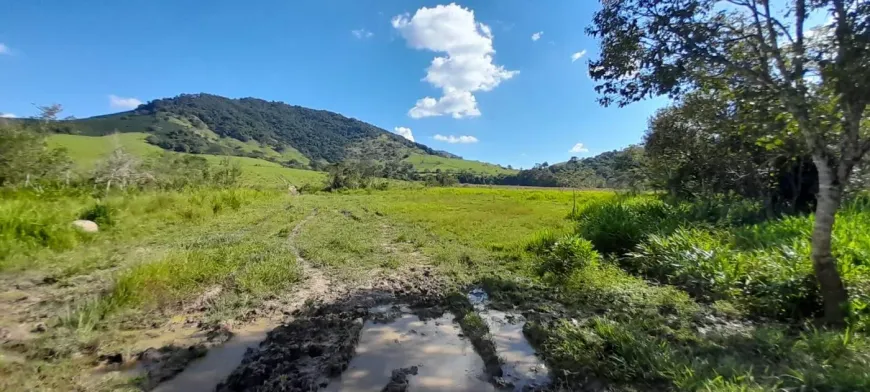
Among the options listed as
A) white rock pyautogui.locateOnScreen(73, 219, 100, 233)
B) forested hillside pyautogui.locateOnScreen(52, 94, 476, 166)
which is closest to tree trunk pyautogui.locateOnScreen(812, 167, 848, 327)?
white rock pyautogui.locateOnScreen(73, 219, 100, 233)

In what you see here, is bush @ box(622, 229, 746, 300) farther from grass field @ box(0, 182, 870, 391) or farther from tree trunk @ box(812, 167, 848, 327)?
tree trunk @ box(812, 167, 848, 327)

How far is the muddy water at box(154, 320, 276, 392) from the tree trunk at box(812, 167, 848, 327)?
6.96 meters

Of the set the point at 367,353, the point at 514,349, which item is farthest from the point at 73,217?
the point at 514,349

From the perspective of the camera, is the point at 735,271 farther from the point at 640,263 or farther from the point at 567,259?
the point at 567,259

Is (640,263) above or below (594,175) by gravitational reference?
below

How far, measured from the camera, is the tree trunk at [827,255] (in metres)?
4.63

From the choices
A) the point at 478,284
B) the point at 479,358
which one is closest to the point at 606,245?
the point at 478,284

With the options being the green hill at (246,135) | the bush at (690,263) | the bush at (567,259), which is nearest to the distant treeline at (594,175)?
the bush at (690,263)

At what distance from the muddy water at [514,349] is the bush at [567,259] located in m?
2.22

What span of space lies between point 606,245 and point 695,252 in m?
2.30

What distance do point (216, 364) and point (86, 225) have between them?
9713 millimetres

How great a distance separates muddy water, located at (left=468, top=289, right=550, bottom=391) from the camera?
3957 mm

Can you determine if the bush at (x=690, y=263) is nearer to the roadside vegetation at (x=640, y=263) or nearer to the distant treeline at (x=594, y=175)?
the roadside vegetation at (x=640, y=263)

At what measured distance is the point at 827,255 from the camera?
15.9 feet
